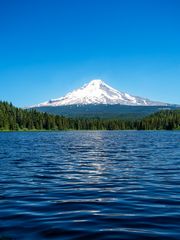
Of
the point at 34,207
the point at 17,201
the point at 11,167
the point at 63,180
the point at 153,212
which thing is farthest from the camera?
the point at 11,167

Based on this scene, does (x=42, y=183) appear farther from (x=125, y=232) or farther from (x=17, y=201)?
(x=125, y=232)

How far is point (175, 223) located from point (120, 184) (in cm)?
1019

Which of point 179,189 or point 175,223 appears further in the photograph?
point 179,189

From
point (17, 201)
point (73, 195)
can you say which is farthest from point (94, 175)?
point (17, 201)

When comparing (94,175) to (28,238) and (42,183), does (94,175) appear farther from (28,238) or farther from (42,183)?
(28,238)

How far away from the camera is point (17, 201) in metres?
19.9

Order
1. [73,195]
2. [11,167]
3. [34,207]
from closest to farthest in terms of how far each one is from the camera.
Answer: [34,207], [73,195], [11,167]

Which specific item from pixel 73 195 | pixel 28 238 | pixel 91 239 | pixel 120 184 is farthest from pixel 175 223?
pixel 120 184

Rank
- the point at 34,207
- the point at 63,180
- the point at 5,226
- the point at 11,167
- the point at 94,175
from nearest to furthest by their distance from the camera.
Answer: the point at 5,226, the point at 34,207, the point at 63,180, the point at 94,175, the point at 11,167

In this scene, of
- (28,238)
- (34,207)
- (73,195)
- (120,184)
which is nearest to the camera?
(28,238)

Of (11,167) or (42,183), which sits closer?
(42,183)

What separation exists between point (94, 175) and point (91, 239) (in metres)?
16.9

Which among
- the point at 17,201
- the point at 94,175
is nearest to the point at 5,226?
the point at 17,201

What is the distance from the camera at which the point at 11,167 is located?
35875 mm
